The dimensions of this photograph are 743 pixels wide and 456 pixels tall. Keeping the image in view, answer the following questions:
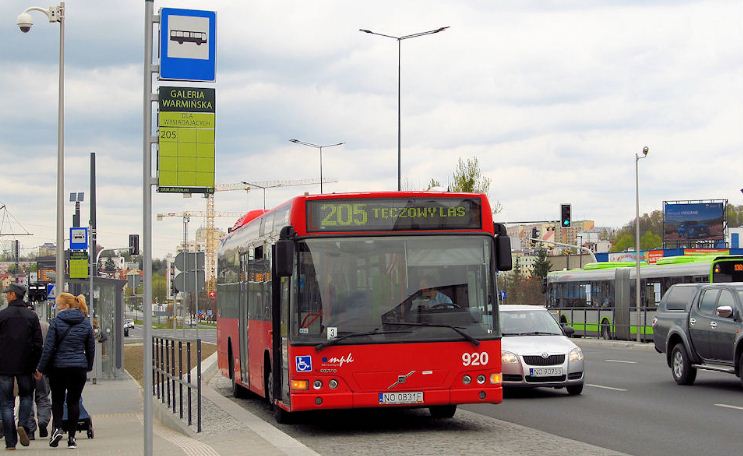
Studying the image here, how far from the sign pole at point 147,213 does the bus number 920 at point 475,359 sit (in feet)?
18.6

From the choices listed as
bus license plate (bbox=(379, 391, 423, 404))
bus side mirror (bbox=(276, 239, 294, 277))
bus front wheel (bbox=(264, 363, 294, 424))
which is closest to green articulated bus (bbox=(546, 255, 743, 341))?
bus front wheel (bbox=(264, 363, 294, 424))

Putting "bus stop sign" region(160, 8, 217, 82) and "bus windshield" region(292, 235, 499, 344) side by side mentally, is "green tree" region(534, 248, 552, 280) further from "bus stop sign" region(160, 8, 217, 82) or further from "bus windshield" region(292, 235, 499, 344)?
"bus stop sign" region(160, 8, 217, 82)

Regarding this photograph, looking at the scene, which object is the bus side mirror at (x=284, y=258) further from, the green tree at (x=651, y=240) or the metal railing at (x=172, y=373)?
the green tree at (x=651, y=240)

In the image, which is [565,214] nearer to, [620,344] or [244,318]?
[620,344]

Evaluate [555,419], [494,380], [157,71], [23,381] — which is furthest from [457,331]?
[157,71]

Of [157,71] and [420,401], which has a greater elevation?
[157,71]

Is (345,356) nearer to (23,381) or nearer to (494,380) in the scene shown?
(494,380)

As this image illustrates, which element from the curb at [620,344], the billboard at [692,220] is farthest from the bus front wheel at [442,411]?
the billboard at [692,220]

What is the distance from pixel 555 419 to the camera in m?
16.8

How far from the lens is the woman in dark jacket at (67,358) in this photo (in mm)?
14148

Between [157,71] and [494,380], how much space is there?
21.5 ft

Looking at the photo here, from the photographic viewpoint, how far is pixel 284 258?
14055 mm

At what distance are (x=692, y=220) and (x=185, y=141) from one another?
10150cm

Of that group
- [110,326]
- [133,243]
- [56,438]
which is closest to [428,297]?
[56,438]
